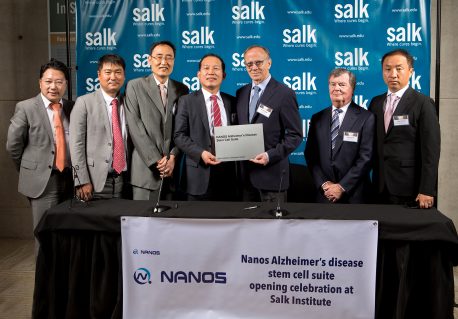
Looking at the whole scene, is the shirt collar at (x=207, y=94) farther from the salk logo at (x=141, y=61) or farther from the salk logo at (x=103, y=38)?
the salk logo at (x=103, y=38)

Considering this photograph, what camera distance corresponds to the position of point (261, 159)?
3555 mm

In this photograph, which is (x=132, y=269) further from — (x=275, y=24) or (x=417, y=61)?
(x=417, y=61)

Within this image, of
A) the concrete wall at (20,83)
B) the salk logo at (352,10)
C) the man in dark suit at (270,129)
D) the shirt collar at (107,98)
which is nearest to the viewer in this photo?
the shirt collar at (107,98)

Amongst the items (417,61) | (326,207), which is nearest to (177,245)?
(326,207)

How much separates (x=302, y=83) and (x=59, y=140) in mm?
1824

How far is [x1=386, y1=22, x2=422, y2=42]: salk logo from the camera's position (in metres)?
3.71

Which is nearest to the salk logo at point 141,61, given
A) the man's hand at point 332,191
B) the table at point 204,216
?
the table at point 204,216

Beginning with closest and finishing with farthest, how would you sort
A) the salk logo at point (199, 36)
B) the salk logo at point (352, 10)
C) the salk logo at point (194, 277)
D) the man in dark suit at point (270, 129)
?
the salk logo at point (194, 277)
the man in dark suit at point (270, 129)
the salk logo at point (352, 10)
the salk logo at point (199, 36)

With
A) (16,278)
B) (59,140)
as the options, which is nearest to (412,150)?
(59,140)

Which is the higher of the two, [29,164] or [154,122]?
[154,122]

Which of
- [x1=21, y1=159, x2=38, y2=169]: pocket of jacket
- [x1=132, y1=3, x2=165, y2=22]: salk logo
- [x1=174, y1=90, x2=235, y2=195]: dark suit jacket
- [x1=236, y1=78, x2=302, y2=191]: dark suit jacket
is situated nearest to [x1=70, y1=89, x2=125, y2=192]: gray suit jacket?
[x1=21, y1=159, x2=38, y2=169]: pocket of jacket

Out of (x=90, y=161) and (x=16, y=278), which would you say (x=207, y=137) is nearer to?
(x=90, y=161)

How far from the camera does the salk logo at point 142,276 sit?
245 centimetres

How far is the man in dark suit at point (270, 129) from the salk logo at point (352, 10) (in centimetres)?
69
